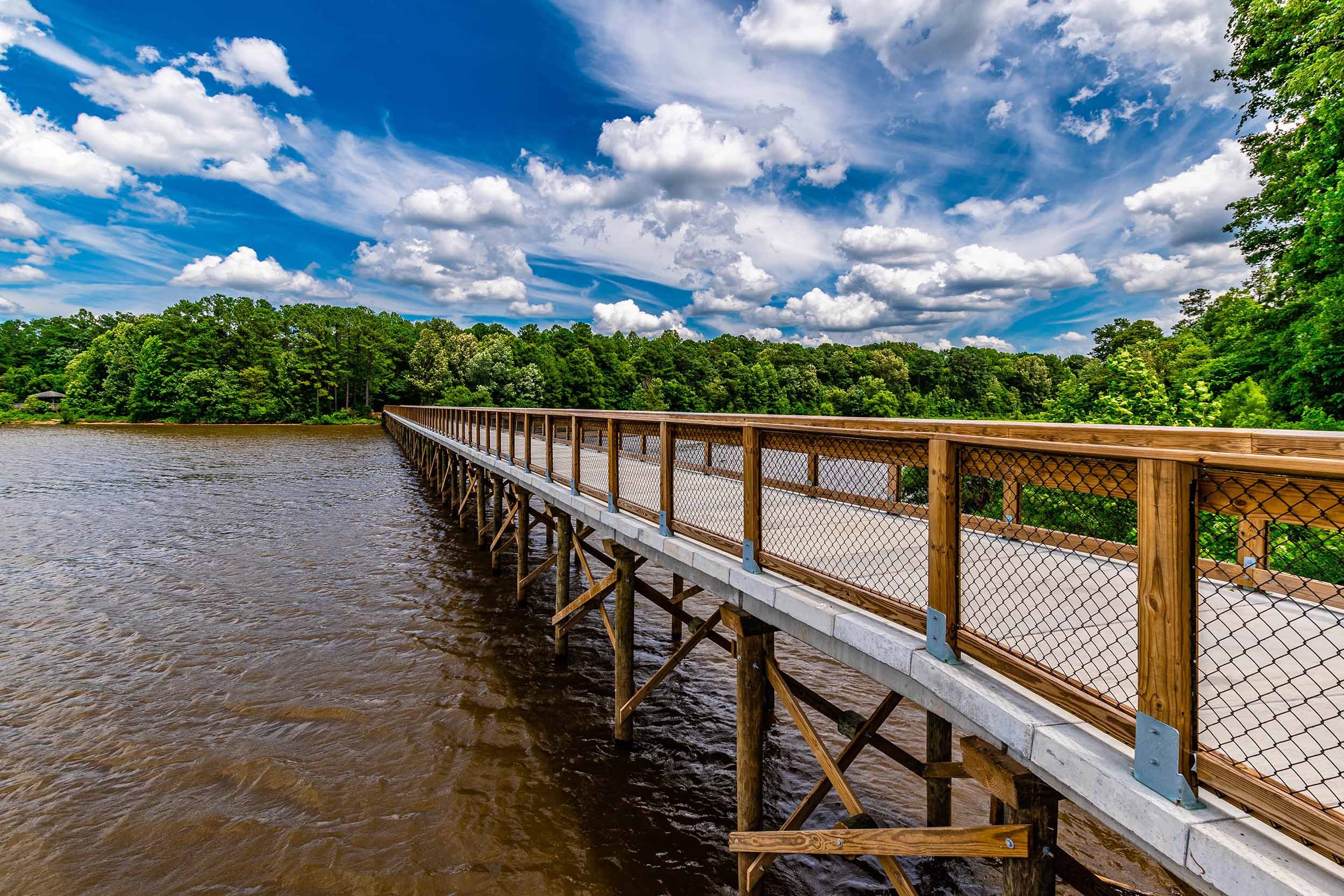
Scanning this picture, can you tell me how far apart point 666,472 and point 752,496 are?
4.44ft

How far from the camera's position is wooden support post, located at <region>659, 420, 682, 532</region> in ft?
17.7

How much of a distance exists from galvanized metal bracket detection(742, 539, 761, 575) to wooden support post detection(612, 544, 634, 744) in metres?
2.75

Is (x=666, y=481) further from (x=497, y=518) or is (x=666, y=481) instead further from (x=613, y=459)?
(x=497, y=518)

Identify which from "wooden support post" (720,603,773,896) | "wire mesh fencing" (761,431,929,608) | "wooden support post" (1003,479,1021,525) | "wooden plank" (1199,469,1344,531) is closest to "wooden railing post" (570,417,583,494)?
"wire mesh fencing" (761,431,929,608)

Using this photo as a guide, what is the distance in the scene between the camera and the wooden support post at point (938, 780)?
201 inches

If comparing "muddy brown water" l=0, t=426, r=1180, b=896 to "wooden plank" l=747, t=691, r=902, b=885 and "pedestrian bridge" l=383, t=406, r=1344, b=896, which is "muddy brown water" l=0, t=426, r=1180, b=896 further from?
"pedestrian bridge" l=383, t=406, r=1344, b=896

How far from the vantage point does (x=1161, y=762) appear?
209 centimetres

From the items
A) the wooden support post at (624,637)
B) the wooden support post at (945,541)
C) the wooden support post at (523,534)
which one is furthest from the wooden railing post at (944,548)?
the wooden support post at (523,534)

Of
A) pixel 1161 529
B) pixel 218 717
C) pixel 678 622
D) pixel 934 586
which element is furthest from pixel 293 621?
pixel 1161 529

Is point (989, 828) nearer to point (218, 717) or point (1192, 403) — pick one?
point (218, 717)

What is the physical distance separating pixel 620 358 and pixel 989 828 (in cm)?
9701

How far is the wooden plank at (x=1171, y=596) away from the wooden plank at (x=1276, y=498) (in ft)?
0.24

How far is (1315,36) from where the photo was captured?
13.0m

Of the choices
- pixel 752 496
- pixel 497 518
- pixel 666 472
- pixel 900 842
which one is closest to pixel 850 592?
pixel 752 496
